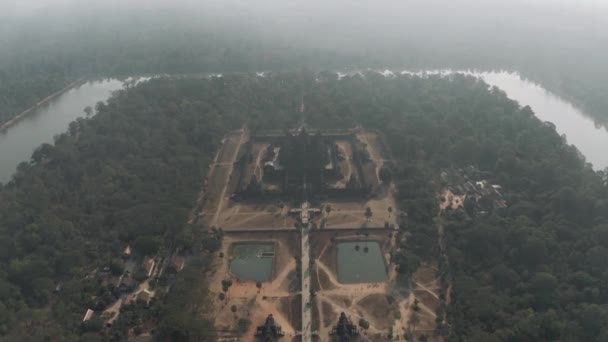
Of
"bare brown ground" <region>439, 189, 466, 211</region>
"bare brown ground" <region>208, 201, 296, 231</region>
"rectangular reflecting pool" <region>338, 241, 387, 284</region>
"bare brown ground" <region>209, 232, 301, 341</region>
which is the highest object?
"bare brown ground" <region>439, 189, 466, 211</region>

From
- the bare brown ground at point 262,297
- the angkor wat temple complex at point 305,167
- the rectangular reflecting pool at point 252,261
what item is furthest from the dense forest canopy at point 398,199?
the angkor wat temple complex at point 305,167

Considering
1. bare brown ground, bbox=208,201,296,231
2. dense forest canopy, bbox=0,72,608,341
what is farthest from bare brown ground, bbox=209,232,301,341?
bare brown ground, bbox=208,201,296,231

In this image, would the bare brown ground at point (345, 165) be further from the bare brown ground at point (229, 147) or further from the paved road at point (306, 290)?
the bare brown ground at point (229, 147)

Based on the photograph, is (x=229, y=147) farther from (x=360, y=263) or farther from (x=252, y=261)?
(x=360, y=263)

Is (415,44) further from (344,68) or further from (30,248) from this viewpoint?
(30,248)

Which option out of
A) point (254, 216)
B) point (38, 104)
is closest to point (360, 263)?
point (254, 216)

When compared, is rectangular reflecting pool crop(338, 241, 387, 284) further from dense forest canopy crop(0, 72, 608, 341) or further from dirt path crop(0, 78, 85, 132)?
dirt path crop(0, 78, 85, 132)
